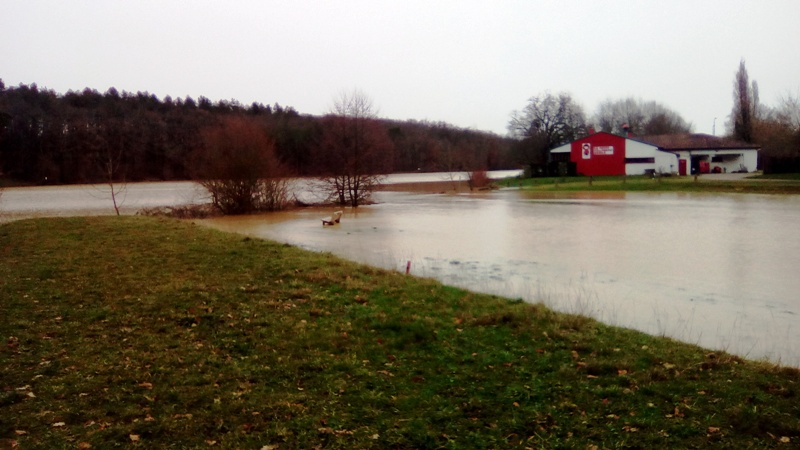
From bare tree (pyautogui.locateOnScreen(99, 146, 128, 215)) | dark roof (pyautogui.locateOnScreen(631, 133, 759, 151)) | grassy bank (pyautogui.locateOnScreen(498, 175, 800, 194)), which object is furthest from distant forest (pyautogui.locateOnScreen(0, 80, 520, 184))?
dark roof (pyautogui.locateOnScreen(631, 133, 759, 151))

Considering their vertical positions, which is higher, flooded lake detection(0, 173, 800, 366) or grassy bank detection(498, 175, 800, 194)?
grassy bank detection(498, 175, 800, 194)

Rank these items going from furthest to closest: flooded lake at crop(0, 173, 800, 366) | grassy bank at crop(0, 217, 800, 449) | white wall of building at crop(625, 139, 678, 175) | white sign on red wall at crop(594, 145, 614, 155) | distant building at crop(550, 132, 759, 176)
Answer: white sign on red wall at crop(594, 145, 614, 155)
distant building at crop(550, 132, 759, 176)
white wall of building at crop(625, 139, 678, 175)
flooded lake at crop(0, 173, 800, 366)
grassy bank at crop(0, 217, 800, 449)

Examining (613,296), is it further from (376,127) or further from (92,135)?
→ (92,135)

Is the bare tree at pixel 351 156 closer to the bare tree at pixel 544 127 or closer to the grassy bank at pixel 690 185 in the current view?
the grassy bank at pixel 690 185

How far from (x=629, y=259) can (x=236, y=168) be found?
82.0ft

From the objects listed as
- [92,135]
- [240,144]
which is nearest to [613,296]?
[240,144]

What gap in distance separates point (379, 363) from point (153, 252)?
8.01 meters

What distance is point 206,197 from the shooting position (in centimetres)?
3512

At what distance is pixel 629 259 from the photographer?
13781mm

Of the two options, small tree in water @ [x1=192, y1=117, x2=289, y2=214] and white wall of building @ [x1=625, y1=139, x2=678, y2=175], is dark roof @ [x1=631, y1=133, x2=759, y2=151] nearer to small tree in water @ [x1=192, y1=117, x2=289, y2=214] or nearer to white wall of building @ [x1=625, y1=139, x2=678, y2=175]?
white wall of building @ [x1=625, y1=139, x2=678, y2=175]

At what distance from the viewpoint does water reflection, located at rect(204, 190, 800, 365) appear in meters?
8.49

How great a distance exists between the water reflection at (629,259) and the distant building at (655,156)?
28.6 m

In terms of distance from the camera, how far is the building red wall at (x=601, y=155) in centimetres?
5562

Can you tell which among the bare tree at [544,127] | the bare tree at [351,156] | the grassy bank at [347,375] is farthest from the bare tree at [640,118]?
the grassy bank at [347,375]
